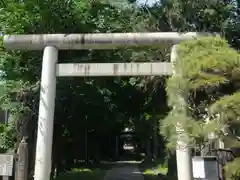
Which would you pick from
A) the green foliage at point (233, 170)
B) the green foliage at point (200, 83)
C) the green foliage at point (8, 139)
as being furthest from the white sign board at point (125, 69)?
the green foliage at point (8, 139)

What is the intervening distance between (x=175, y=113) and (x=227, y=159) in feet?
5.55

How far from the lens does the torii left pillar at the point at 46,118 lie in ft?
33.4

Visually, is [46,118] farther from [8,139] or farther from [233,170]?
[233,170]

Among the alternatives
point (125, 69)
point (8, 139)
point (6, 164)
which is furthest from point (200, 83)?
point (8, 139)

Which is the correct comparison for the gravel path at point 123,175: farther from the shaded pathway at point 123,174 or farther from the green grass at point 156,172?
the green grass at point 156,172

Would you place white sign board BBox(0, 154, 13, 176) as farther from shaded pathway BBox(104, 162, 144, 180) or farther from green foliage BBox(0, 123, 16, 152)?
shaded pathway BBox(104, 162, 144, 180)

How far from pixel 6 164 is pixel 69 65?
3.36 metres

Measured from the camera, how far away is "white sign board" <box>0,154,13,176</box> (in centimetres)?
881

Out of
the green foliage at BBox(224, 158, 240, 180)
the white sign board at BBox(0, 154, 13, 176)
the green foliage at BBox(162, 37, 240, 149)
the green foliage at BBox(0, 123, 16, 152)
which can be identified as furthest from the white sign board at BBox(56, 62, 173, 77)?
the green foliage at BBox(0, 123, 16, 152)

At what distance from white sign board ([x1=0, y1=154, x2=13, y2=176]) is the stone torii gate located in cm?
137

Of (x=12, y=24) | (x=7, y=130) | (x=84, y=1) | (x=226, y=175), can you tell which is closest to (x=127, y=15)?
(x=84, y=1)

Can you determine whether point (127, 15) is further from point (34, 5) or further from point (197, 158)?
point (197, 158)

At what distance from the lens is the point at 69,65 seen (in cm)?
1063

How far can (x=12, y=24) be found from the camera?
12414 mm
